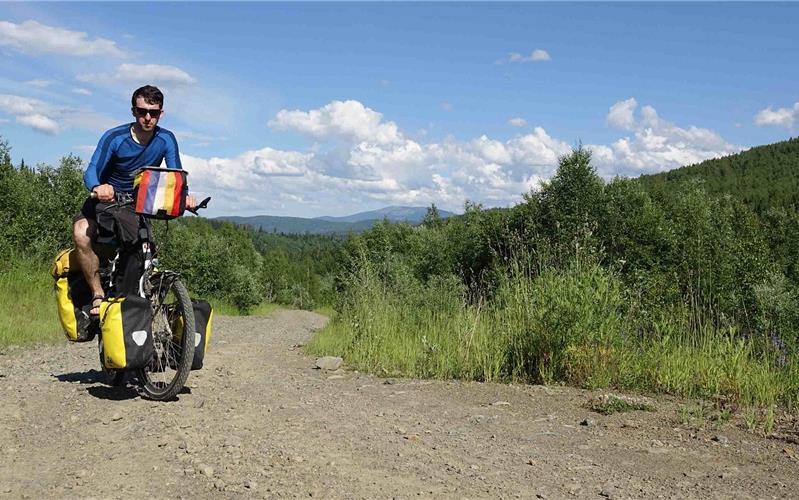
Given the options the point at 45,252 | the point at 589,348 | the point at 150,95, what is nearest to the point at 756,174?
the point at 45,252

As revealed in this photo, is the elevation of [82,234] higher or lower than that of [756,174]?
lower

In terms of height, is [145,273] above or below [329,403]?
above

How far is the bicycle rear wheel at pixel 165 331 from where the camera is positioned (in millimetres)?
4930

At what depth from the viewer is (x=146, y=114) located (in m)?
5.11

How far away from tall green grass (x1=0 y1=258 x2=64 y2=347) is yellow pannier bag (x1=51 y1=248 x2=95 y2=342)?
4337 millimetres

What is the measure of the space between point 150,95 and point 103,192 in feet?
2.96

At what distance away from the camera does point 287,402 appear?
16.7 feet

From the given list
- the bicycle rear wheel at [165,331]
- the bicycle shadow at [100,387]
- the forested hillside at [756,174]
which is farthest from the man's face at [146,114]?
the forested hillside at [756,174]

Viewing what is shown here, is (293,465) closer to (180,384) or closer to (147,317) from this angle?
(180,384)

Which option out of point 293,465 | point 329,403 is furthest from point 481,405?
point 293,465

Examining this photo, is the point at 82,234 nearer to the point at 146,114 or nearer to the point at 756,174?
the point at 146,114

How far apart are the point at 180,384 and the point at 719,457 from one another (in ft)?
12.3

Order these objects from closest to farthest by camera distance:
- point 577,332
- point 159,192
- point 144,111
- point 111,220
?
point 159,192 → point 111,220 → point 144,111 → point 577,332

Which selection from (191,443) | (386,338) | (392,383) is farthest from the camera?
(386,338)
